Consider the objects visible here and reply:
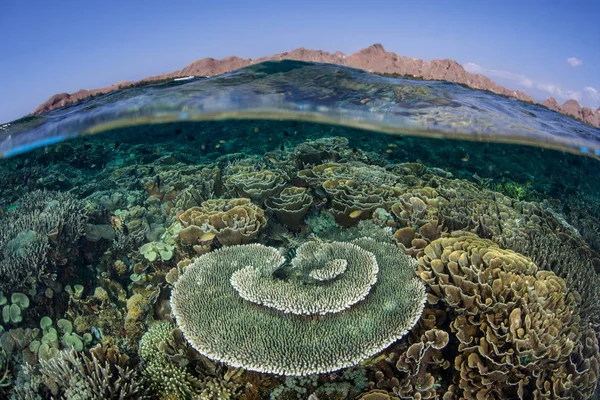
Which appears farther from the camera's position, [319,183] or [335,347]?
[319,183]

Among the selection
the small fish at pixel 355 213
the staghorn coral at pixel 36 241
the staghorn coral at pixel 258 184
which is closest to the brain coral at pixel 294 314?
the small fish at pixel 355 213

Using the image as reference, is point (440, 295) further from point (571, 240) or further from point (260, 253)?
point (571, 240)

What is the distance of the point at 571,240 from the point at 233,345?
6.50 m

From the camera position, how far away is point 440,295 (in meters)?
4.11

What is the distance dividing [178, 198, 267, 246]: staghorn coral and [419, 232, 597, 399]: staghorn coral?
9.46 ft

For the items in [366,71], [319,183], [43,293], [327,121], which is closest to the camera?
[43,293]

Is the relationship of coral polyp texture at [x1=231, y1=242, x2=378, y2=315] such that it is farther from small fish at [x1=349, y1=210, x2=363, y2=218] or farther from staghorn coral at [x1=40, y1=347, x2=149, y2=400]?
staghorn coral at [x1=40, y1=347, x2=149, y2=400]

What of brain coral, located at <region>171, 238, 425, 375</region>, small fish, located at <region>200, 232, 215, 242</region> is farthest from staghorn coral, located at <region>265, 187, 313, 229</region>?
brain coral, located at <region>171, 238, 425, 375</region>

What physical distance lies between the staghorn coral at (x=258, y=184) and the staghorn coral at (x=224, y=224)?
55 cm

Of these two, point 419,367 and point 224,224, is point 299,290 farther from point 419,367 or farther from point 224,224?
point 224,224

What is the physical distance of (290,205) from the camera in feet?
19.7

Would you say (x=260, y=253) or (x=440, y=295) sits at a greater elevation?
(x=260, y=253)

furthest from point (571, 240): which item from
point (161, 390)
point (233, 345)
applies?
point (161, 390)

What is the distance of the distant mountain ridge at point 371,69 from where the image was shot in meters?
14.7
